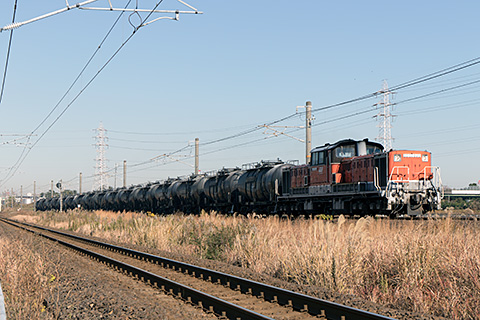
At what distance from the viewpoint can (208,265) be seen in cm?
1357

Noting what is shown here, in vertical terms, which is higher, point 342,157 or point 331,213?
point 342,157

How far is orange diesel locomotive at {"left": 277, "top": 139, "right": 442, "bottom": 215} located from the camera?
22578 mm

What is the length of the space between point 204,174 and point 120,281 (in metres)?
29.7

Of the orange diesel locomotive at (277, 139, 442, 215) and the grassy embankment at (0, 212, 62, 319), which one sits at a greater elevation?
the orange diesel locomotive at (277, 139, 442, 215)

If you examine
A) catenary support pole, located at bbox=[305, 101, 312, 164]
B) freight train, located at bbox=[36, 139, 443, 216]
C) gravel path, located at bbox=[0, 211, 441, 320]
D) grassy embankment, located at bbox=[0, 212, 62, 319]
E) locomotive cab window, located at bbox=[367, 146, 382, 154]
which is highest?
catenary support pole, located at bbox=[305, 101, 312, 164]

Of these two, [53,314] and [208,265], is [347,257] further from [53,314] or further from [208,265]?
[53,314]

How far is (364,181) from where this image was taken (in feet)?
78.4

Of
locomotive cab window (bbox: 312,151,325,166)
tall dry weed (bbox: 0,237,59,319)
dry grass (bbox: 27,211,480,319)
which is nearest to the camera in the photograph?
dry grass (bbox: 27,211,480,319)

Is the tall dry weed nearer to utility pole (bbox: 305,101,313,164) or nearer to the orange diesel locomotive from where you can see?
the orange diesel locomotive

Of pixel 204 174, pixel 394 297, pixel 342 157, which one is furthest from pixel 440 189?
pixel 204 174

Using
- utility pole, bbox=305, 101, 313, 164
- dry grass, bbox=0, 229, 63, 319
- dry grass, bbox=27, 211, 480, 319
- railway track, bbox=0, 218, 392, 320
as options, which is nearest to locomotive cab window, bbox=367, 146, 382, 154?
utility pole, bbox=305, 101, 313, 164

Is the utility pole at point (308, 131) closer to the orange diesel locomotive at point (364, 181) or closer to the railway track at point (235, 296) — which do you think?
the orange diesel locomotive at point (364, 181)

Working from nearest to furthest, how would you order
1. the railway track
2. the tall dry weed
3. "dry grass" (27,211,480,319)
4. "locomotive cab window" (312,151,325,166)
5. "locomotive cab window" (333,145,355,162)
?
the railway track < "dry grass" (27,211,480,319) < the tall dry weed < "locomotive cab window" (333,145,355,162) < "locomotive cab window" (312,151,325,166)

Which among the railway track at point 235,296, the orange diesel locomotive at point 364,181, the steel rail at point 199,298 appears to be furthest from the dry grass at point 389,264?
the orange diesel locomotive at point 364,181
